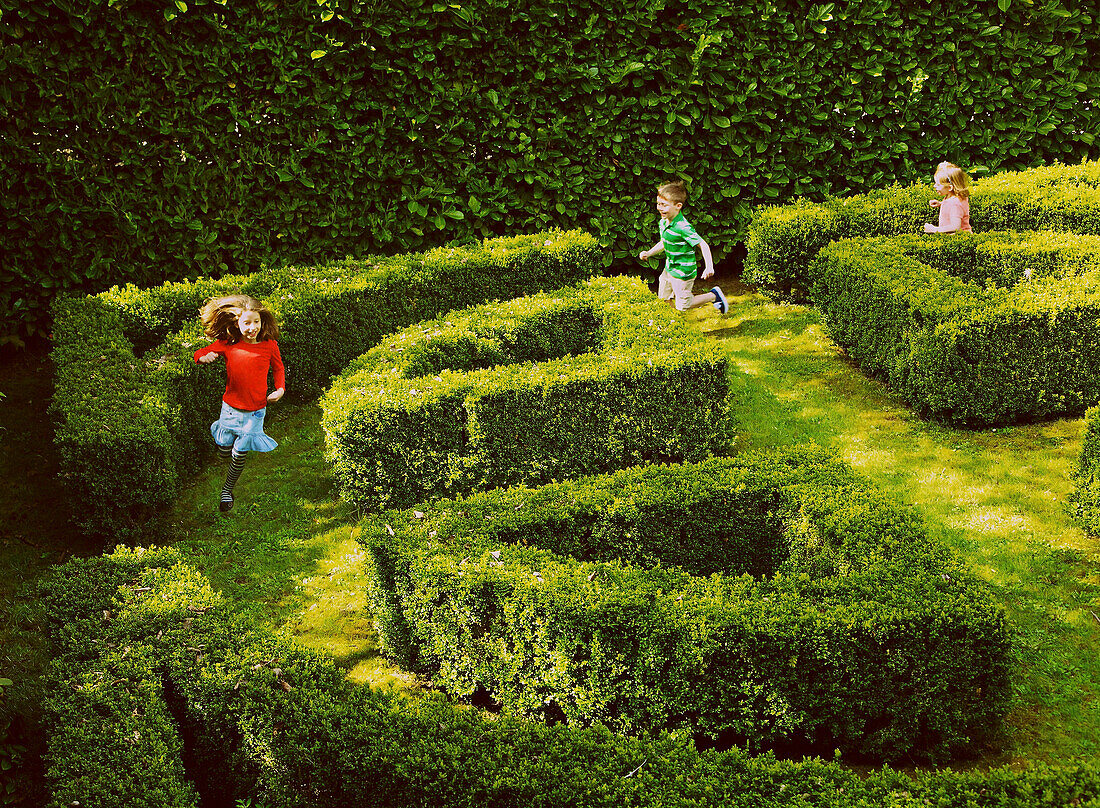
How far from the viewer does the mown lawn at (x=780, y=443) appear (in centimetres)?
617

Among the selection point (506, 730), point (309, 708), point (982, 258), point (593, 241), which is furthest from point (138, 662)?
point (982, 258)

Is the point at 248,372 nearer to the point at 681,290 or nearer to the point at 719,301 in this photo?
the point at 681,290

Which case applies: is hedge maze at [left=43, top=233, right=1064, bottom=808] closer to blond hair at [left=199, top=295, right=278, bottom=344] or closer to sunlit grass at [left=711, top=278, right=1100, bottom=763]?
sunlit grass at [left=711, top=278, right=1100, bottom=763]

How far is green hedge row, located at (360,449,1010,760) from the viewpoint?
5.33 meters

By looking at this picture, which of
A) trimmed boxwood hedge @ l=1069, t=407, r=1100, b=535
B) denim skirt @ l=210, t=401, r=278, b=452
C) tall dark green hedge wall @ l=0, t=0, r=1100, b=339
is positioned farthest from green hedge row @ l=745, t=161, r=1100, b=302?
denim skirt @ l=210, t=401, r=278, b=452

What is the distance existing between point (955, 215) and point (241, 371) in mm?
9064

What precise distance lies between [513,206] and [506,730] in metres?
9.26

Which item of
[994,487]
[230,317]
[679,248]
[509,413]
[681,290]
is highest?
[679,248]

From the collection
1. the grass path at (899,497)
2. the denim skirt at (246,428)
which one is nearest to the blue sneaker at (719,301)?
the grass path at (899,497)

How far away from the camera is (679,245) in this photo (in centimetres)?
1120

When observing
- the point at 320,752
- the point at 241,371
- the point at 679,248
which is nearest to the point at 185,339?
the point at 241,371

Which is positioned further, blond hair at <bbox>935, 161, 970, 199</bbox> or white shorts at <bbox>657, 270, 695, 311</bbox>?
blond hair at <bbox>935, 161, 970, 199</bbox>

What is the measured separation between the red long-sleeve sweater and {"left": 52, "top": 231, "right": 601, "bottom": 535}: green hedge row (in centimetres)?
69

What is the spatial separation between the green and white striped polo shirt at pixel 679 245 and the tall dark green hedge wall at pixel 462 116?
6.52 ft
